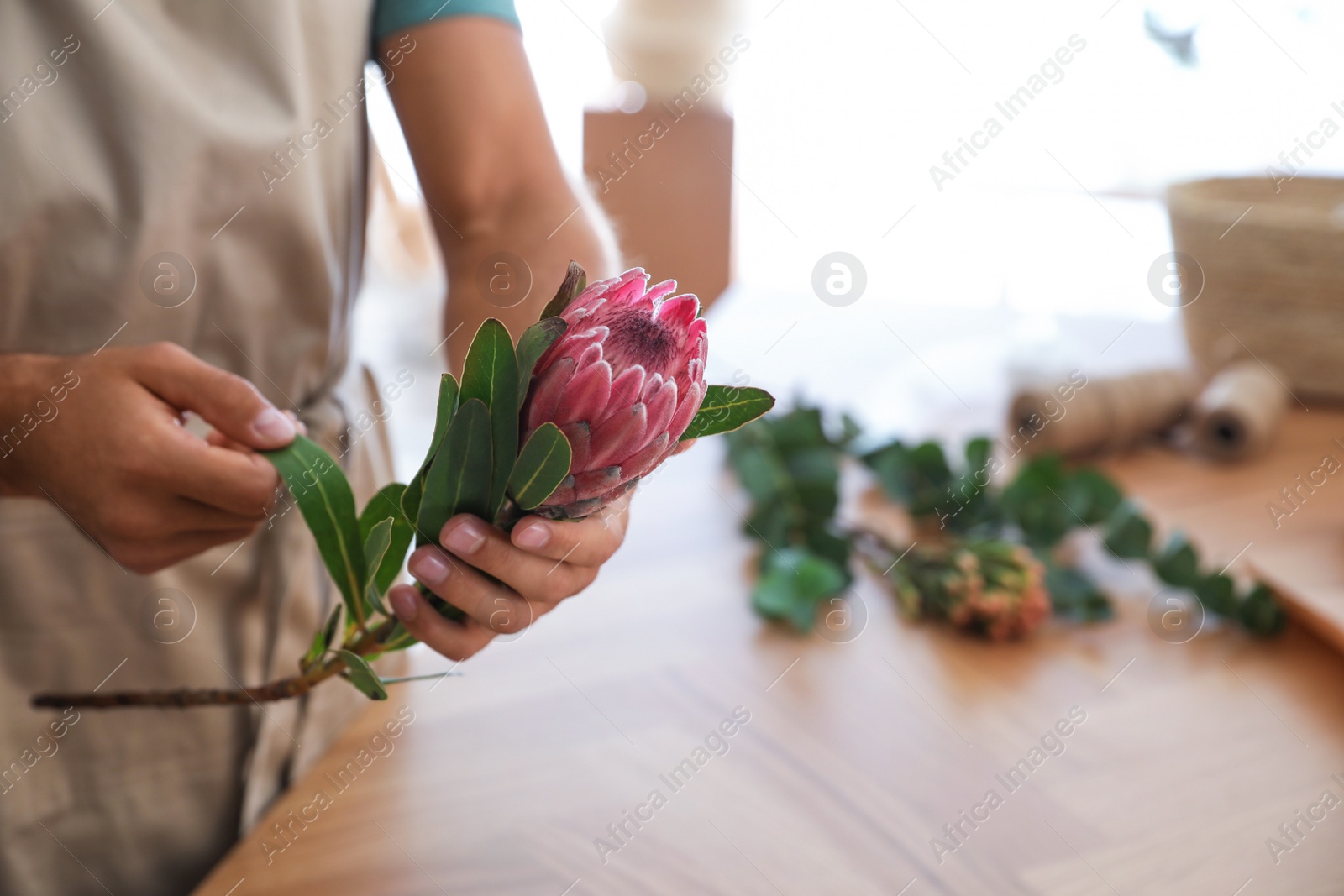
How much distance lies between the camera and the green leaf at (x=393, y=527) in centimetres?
38

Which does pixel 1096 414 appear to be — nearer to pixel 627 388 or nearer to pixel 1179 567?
pixel 1179 567

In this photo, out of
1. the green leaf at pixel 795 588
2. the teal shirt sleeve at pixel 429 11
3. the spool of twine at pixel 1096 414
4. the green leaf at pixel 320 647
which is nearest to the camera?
the green leaf at pixel 320 647

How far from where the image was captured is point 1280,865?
21.8 inches

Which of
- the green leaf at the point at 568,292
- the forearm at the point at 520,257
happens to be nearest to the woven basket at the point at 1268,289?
the forearm at the point at 520,257

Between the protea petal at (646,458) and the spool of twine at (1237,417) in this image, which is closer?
the protea petal at (646,458)

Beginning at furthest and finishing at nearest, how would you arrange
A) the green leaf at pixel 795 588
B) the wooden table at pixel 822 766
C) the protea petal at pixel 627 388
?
1. the green leaf at pixel 795 588
2. the wooden table at pixel 822 766
3. the protea petal at pixel 627 388

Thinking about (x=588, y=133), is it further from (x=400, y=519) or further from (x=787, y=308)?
(x=400, y=519)

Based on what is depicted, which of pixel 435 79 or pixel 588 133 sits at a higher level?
pixel 435 79

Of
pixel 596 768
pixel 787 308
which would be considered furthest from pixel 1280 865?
pixel 787 308

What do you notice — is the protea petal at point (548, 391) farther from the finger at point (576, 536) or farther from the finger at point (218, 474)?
the finger at point (218, 474)

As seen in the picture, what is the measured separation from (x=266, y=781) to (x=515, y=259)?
0.35 metres

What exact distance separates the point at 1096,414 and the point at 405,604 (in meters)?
0.85

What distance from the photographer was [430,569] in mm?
363

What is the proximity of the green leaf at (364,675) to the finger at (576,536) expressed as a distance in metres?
0.06
